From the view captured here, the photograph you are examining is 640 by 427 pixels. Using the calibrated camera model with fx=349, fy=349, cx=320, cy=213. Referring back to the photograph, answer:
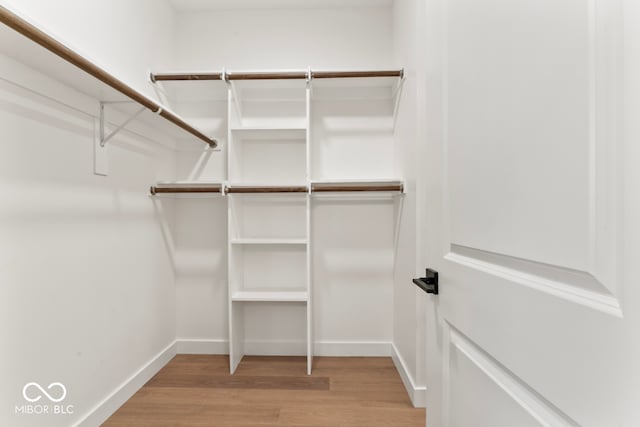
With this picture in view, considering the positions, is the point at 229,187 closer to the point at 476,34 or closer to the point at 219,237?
the point at 219,237

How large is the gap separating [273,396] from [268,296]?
0.57 meters

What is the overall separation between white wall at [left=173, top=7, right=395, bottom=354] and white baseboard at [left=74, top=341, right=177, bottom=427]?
0.24m

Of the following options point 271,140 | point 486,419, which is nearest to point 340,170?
point 271,140

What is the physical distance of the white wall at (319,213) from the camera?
2447mm

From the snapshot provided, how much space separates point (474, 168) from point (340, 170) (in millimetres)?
1744

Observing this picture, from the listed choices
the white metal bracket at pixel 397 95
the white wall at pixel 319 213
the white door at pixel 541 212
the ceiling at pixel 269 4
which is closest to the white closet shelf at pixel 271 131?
the white wall at pixel 319 213

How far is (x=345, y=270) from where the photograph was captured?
97.0 inches

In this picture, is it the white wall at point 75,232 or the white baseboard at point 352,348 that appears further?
the white baseboard at point 352,348

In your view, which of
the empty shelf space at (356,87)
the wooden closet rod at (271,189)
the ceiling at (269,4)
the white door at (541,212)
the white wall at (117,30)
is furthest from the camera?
the ceiling at (269,4)

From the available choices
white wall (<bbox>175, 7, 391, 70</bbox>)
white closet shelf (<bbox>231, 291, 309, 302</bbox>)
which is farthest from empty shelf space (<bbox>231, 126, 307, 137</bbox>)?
white closet shelf (<bbox>231, 291, 309, 302</bbox>)

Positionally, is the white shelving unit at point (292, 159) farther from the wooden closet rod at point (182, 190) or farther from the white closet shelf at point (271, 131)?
the wooden closet rod at point (182, 190)

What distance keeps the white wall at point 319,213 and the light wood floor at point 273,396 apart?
210 mm

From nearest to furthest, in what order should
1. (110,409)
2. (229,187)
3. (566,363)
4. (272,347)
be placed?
(566,363) → (110,409) → (229,187) → (272,347)

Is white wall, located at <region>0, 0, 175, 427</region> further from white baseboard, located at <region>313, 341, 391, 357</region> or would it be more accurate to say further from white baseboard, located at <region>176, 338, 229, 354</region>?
white baseboard, located at <region>313, 341, 391, 357</region>
